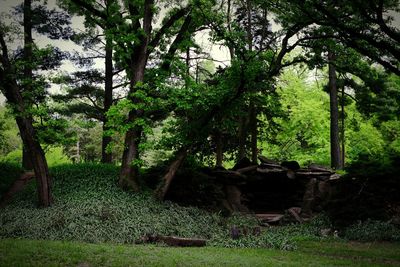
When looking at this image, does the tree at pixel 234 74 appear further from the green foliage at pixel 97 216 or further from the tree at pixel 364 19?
the tree at pixel 364 19

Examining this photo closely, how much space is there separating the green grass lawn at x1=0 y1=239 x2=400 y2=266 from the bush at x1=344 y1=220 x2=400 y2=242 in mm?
1423

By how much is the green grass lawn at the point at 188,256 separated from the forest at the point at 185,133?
0.11m

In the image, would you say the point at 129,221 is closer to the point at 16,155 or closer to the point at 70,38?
the point at 70,38

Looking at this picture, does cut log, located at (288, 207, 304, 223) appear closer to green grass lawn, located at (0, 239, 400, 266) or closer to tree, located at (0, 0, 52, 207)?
green grass lawn, located at (0, 239, 400, 266)

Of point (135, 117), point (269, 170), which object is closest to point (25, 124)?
point (135, 117)

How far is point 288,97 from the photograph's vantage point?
30.5 m

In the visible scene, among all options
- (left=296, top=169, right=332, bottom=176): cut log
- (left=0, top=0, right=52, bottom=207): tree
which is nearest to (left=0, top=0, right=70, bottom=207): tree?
(left=0, top=0, right=52, bottom=207): tree

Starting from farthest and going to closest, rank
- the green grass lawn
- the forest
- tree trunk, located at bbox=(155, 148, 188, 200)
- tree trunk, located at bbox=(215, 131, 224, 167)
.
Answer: tree trunk, located at bbox=(215, 131, 224, 167), tree trunk, located at bbox=(155, 148, 188, 200), the forest, the green grass lawn

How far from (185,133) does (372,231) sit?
8.41 metres

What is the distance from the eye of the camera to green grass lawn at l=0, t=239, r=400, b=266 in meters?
8.57

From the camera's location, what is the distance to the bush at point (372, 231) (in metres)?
13.6

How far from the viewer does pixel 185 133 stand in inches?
693

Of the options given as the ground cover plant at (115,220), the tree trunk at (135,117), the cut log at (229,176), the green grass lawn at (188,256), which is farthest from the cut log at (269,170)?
the green grass lawn at (188,256)

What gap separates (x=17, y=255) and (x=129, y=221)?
5581 mm
